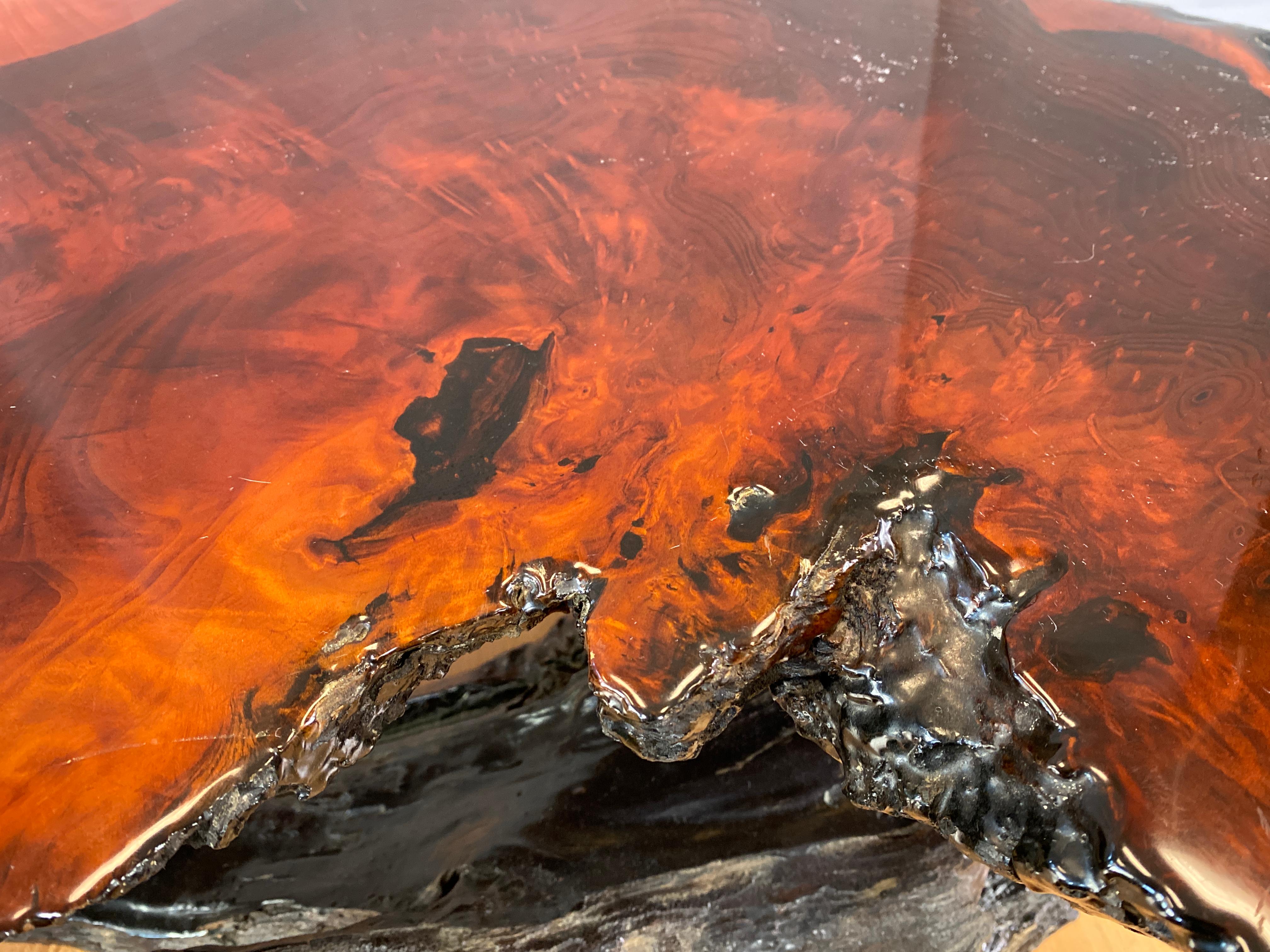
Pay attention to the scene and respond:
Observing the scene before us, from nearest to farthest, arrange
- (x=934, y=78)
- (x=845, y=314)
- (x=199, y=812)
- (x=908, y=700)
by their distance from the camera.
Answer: (x=199, y=812)
(x=908, y=700)
(x=845, y=314)
(x=934, y=78)

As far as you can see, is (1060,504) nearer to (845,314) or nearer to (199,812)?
(845,314)

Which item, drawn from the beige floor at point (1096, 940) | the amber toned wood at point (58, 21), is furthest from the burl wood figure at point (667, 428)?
the beige floor at point (1096, 940)

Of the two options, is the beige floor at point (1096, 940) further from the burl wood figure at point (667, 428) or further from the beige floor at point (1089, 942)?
the burl wood figure at point (667, 428)

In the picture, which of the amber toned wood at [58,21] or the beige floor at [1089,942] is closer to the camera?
the amber toned wood at [58,21]

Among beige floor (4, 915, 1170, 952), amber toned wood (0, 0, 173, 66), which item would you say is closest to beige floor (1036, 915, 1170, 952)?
beige floor (4, 915, 1170, 952)

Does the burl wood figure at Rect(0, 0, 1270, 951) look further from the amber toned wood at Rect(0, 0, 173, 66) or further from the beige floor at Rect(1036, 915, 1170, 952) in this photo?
the beige floor at Rect(1036, 915, 1170, 952)

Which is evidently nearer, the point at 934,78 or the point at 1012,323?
the point at 1012,323

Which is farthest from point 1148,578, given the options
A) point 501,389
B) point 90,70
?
point 90,70

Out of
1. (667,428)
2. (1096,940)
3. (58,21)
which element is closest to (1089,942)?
(1096,940)
